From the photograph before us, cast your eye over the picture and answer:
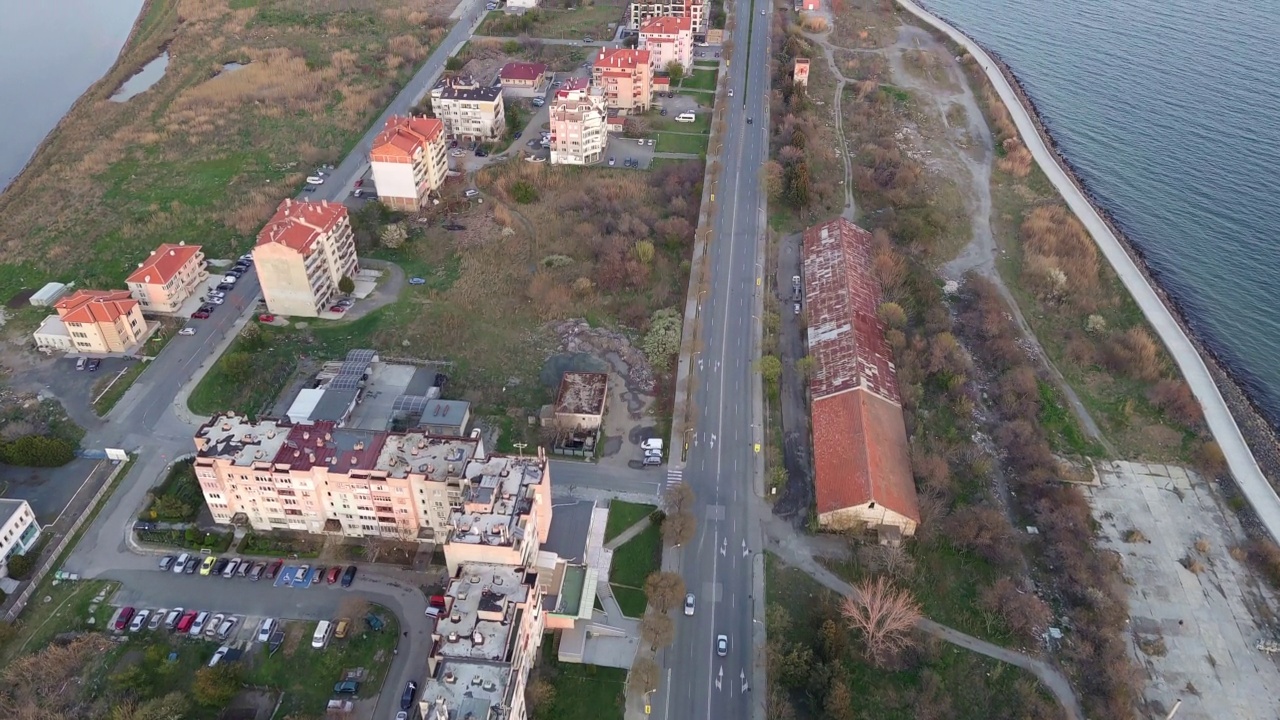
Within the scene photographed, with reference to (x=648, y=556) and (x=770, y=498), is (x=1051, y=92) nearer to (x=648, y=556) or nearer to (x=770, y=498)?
(x=770, y=498)

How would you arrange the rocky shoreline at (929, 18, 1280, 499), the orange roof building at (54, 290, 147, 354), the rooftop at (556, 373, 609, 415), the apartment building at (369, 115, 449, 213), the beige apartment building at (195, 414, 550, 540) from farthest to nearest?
1. the apartment building at (369, 115, 449, 213)
2. the orange roof building at (54, 290, 147, 354)
3. the rooftop at (556, 373, 609, 415)
4. the rocky shoreline at (929, 18, 1280, 499)
5. the beige apartment building at (195, 414, 550, 540)

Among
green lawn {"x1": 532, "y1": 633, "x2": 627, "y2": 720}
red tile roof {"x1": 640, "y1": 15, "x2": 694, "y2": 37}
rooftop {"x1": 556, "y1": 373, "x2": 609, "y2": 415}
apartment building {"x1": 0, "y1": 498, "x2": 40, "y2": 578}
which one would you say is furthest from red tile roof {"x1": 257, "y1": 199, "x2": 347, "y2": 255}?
red tile roof {"x1": 640, "y1": 15, "x2": 694, "y2": 37}

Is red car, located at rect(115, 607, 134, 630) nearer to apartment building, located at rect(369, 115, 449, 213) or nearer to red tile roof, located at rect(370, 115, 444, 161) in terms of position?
apartment building, located at rect(369, 115, 449, 213)

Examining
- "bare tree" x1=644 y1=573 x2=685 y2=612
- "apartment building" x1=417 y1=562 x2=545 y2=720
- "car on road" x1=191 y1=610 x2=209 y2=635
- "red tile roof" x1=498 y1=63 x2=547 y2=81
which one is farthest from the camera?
"red tile roof" x1=498 y1=63 x2=547 y2=81

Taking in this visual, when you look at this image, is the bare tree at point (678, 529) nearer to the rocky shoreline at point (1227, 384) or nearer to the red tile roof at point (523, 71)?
the rocky shoreline at point (1227, 384)

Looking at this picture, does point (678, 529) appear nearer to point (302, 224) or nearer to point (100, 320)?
point (302, 224)

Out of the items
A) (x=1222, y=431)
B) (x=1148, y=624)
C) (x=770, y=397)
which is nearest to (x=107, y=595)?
(x=770, y=397)

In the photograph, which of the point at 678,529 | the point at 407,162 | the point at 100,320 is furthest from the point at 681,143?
the point at 100,320

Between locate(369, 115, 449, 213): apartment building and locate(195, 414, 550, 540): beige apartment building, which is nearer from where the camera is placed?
locate(195, 414, 550, 540): beige apartment building

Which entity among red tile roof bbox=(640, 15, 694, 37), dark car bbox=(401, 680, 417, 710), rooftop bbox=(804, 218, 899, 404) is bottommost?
dark car bbox=(401, 680, 417, 710)
